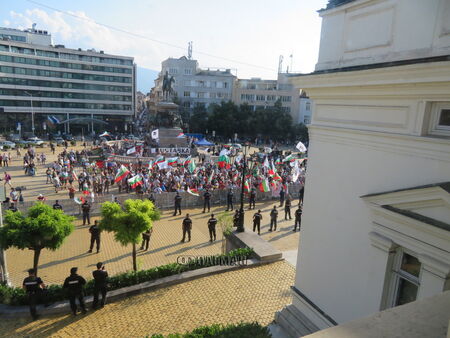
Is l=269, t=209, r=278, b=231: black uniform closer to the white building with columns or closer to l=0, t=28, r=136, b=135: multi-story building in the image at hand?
the white building with columns

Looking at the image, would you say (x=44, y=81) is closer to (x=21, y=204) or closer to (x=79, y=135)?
(x=79, y=135)

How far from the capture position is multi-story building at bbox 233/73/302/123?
72950mm

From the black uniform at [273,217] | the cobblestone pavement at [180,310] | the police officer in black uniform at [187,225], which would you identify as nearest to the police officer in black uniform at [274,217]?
the black uniform at [273,217]

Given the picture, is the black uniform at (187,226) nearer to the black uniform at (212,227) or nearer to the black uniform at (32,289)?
the black uniform at (212,227)

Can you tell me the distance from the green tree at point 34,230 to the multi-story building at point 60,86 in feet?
194

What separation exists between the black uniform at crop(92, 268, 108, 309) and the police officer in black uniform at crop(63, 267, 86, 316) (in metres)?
0.37

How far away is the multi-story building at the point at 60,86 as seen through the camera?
6006 cm

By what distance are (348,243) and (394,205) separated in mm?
1373

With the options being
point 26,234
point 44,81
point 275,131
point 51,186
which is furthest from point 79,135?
point 26,234

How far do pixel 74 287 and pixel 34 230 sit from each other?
6.83 feet

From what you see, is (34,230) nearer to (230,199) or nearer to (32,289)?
(32,289)

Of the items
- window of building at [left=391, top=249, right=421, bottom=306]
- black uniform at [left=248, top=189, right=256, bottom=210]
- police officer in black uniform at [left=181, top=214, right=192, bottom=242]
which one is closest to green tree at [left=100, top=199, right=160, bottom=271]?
police officer in black uniform at [left=181, top=214, right=192, bottom=242]

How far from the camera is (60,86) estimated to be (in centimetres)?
6544

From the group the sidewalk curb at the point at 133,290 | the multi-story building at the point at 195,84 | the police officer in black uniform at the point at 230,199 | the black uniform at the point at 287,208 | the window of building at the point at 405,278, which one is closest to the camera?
the window of building at the point at 405,278
